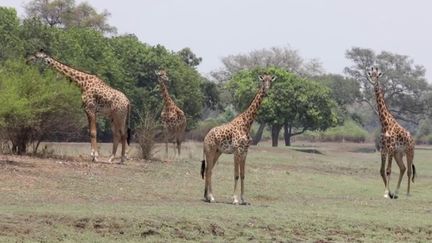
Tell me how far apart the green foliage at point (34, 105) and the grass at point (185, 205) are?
108cm

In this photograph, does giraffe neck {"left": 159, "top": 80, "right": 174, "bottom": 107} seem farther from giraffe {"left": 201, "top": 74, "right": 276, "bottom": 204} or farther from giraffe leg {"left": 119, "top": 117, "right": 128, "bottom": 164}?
giraffe {"left": 201, "top": 74, "right": 276, "bottom": 204}

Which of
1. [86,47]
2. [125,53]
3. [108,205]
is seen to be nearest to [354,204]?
[108,205]

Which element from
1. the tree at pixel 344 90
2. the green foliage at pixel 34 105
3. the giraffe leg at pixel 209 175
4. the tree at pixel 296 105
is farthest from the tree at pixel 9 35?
the tree at pixel 344 90

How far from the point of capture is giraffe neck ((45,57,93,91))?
2770 cm

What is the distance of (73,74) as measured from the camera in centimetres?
2794

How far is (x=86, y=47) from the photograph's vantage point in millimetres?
54531

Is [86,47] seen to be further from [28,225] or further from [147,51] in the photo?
[28,225]

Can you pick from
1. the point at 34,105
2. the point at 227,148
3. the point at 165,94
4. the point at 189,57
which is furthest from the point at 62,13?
the point at 227,148

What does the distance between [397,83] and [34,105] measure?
65.7 m

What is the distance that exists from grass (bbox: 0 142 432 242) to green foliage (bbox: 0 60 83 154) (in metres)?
1.08

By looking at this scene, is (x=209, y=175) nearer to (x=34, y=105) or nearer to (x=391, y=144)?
(x=391, y=144)

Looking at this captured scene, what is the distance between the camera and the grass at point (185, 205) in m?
15.6

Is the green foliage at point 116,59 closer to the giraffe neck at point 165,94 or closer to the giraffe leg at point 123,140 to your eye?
the giraffe neck at point 165,94

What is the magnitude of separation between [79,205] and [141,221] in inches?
114
